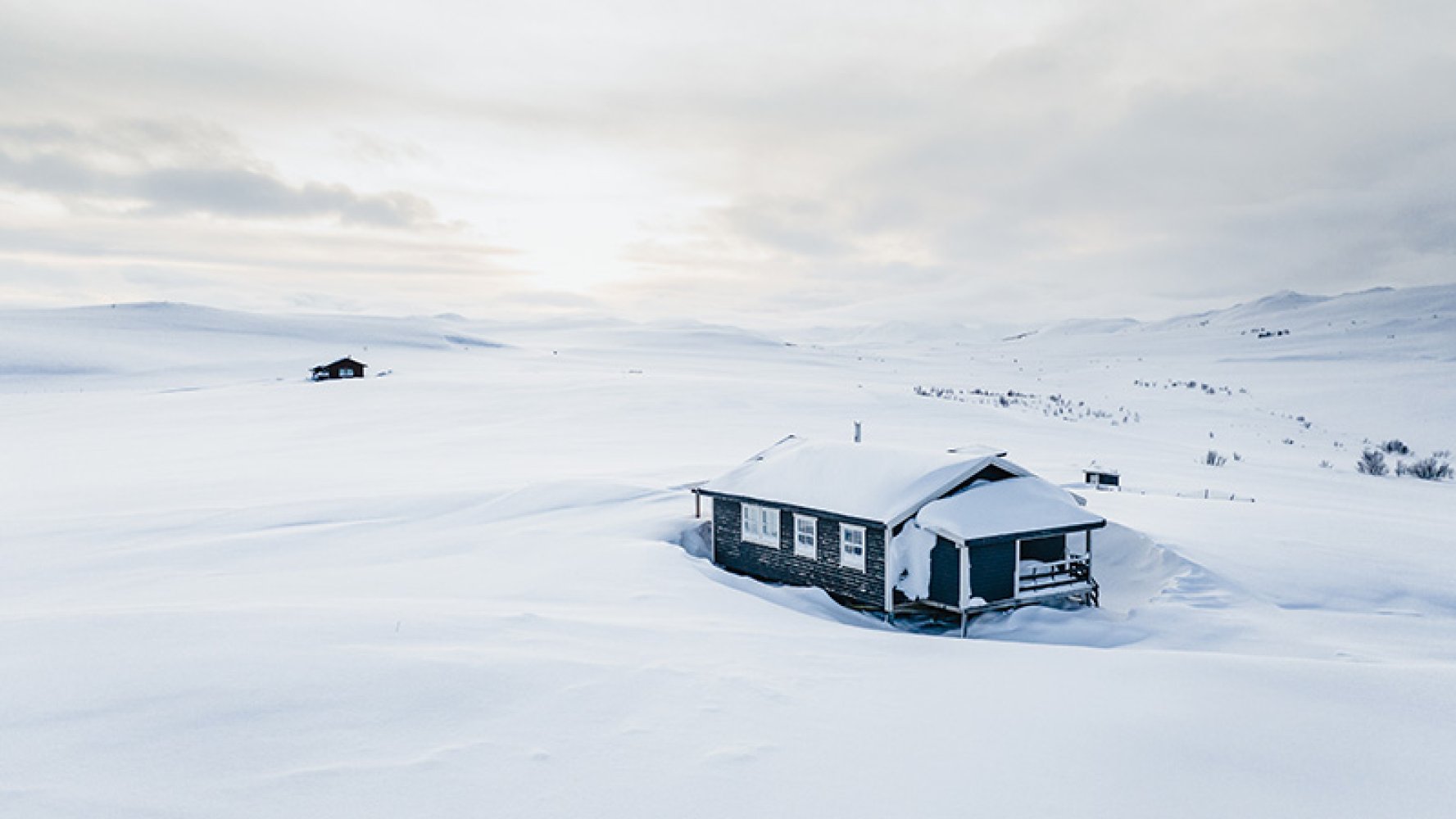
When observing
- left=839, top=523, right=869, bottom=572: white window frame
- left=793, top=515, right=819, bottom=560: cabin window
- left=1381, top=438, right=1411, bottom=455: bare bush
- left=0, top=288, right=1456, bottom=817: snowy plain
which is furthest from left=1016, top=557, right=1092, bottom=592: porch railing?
left=1381, top=438, right=1411, bottom=455: bare bush

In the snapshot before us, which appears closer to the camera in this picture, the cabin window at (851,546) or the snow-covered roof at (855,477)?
the snow-covered roof at (855,477)

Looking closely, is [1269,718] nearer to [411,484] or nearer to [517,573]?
[517,573]

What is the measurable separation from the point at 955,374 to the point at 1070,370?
15.7 metres

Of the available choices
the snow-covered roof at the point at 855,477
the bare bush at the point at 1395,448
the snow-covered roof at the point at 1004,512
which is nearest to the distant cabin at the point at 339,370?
the snow-covered roof at the point at 855,477

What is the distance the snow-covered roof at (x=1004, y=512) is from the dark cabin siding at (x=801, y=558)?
145 centimetres

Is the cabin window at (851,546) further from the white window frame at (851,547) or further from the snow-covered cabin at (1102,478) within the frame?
the snow-covered cabin at (1102,478)

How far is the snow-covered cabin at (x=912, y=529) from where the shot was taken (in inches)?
756

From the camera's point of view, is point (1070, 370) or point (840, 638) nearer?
point (840, 638)

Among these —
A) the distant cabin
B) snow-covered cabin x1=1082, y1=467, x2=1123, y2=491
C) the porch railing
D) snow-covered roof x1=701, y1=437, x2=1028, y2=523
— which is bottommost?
the porch railing

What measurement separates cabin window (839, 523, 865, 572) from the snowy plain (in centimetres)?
124

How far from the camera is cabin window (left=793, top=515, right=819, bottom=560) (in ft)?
68.4

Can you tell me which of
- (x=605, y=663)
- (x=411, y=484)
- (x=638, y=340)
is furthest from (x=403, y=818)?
(x=638, y=340)

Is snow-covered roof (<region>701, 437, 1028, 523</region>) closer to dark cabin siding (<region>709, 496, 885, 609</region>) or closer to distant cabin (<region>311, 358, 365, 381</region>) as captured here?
dark cabin siding (<region>709, 496, 885, 609</region>)

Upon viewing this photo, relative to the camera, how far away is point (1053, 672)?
1193 cm
